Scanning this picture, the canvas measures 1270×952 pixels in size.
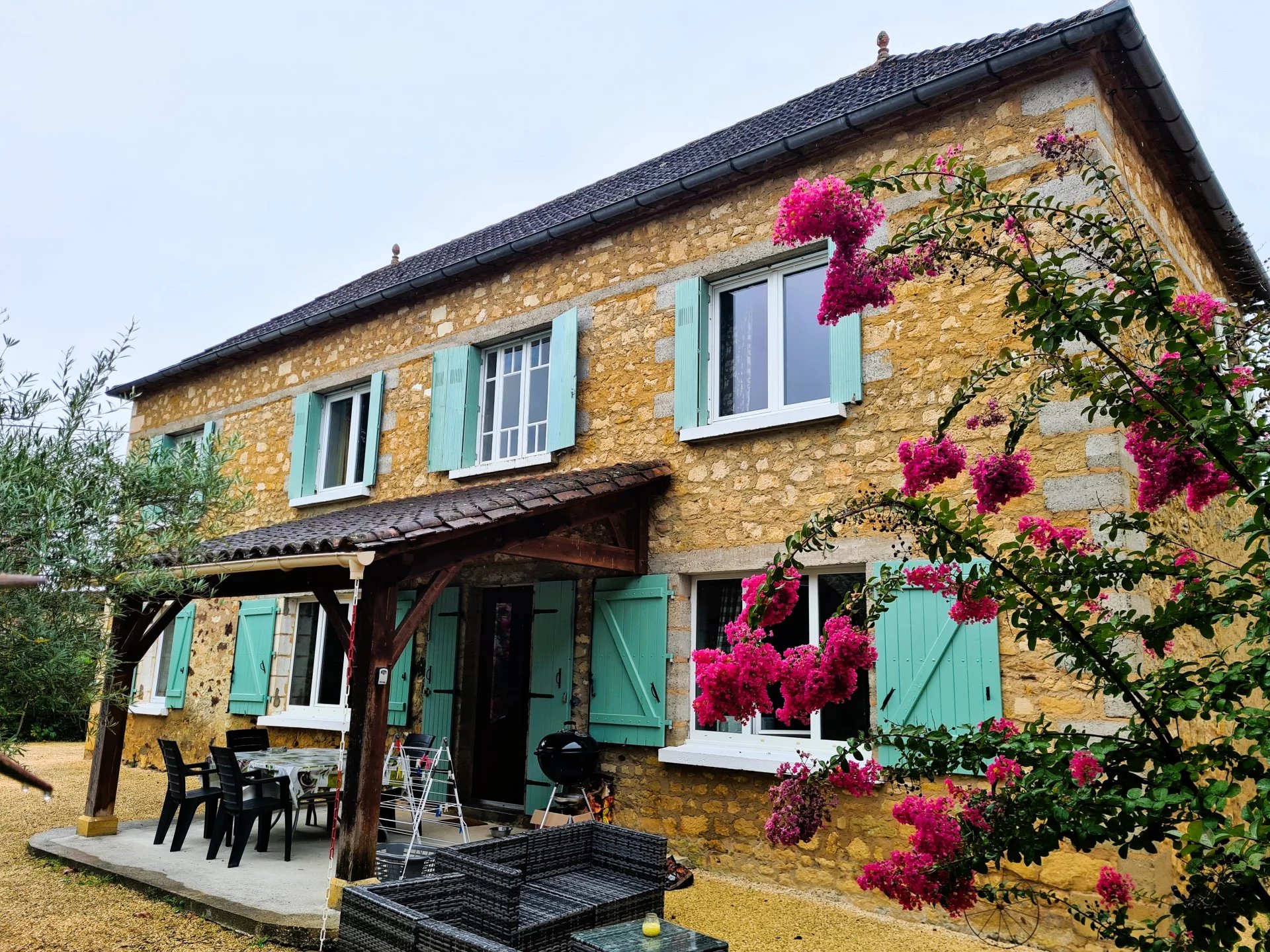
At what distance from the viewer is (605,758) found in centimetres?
685

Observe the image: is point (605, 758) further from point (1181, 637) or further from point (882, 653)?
point (1181, 637)

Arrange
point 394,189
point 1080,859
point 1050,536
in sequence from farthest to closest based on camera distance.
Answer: point 394,189, point 1080,859, point 1050,536

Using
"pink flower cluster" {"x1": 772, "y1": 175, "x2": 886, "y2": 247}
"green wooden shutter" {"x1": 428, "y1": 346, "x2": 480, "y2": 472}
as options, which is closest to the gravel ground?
"pink flower cluster" {"x1": 772, "y1": 175, "x2": 886, "y2": 247}

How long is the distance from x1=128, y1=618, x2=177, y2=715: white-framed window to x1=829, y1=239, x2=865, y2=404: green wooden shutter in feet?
29.3

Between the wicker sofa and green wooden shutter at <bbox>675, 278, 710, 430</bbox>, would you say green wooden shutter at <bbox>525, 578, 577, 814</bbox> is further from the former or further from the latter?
Result: the wicker sofa

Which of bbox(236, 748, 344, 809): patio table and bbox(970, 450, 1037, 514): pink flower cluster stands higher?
bbox(970, 450, 1037, 514): pink flower cluster

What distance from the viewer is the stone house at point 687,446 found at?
5500 mm

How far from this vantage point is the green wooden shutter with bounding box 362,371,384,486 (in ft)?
30.1

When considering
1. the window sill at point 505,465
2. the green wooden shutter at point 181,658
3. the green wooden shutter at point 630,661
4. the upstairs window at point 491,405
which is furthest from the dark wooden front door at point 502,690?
the green wooden shutter at point 181,658

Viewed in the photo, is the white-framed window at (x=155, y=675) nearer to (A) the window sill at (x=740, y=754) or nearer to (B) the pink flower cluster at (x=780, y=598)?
(A) the window sill at (x=740, y=754)

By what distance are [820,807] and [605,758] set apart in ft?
14.9

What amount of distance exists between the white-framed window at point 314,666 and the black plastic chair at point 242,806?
2.95m

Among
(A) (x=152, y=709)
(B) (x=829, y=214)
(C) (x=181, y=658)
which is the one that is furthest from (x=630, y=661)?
(A) (x=152, y=709)

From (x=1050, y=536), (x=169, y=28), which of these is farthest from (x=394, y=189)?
(x=1050, y=536)
